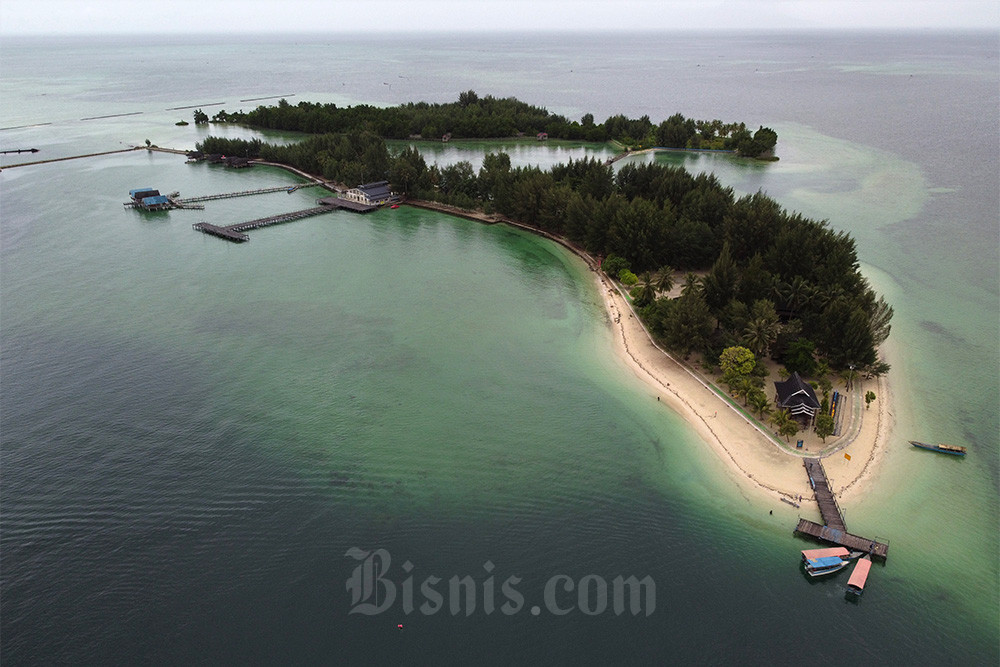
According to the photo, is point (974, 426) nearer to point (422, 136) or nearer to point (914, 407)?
point (914, 407)

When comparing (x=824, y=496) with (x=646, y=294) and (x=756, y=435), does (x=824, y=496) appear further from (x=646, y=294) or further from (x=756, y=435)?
(x=646, y=294)

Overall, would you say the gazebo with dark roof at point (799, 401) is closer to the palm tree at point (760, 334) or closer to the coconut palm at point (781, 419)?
the coconut palm at point (781, 419)

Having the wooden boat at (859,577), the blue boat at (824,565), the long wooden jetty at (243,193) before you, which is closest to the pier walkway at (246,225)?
the long wooden jetty at (243,193)

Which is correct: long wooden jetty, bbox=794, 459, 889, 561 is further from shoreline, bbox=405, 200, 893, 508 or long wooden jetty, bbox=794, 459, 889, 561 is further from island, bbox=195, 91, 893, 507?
island, bbox=195, 91, 893, 507

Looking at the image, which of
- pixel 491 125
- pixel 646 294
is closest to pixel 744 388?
pixel 646 294

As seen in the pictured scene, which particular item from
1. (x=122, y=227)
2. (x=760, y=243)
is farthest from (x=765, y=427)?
(x=122, y=227)
